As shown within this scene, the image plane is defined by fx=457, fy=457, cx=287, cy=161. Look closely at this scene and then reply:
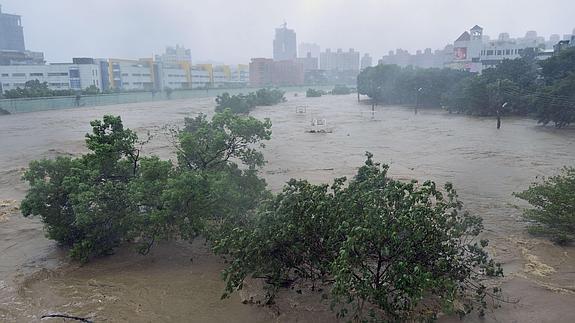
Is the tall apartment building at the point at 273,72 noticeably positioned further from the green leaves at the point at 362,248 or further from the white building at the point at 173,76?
the green leaves at the point at 362,248

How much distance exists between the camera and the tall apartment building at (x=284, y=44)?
636ft

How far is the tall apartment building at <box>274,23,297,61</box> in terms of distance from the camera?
194m

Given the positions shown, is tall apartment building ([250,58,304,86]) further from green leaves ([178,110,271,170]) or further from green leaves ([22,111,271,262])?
green leaves ([22,111,271,262])

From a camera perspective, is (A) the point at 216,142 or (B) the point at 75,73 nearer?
(A) the point at 216,142

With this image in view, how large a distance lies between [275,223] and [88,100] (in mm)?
46700

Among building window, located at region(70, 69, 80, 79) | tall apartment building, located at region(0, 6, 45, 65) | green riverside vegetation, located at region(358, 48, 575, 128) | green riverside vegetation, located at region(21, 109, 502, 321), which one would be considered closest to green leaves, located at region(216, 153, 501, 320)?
green riverside vegetation, located at region(21, 109, 502, 321)

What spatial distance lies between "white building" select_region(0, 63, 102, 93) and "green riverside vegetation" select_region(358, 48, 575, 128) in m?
36.5

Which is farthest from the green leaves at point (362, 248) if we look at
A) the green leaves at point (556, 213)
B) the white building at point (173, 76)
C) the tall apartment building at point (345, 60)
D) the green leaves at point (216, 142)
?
the tall apartment building at point (345, 60)

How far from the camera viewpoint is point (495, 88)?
1422 inches

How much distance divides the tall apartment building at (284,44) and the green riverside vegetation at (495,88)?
142m

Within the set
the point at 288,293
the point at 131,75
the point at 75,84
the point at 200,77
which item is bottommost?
the point at 288,293

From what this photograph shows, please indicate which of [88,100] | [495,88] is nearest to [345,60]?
[88,100]

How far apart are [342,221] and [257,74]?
88.0m

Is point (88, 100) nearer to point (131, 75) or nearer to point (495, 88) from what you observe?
point (131, 75)
